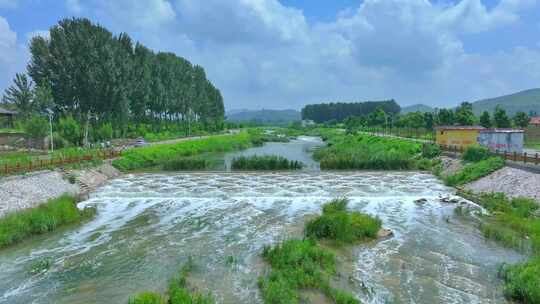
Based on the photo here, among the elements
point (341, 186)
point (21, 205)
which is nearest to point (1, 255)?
point (21, 205)

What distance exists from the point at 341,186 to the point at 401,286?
19219mm

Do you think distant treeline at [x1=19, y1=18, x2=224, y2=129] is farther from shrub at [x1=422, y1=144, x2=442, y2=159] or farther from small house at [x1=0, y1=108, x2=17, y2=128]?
shrub at [x1=422, y1=144, x2=442, y2=159]

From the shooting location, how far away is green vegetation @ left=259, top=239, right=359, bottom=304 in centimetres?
1158

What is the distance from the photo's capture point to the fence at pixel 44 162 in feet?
85.9

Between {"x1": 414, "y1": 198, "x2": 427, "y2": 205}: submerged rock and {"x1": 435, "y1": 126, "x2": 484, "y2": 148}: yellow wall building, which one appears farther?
{"x1": 435, "y1": 126, "x2": 484, "y2": 148}: yellow wall building

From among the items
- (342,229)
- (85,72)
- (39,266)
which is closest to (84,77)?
(85,72)

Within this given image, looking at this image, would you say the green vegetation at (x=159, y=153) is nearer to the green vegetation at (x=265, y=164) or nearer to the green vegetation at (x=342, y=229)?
the green vegetation at (x=265, y=164)

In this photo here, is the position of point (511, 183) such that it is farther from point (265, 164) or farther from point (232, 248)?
point (265, 164)

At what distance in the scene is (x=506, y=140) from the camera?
35.2m

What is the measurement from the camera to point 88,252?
16.6 metres

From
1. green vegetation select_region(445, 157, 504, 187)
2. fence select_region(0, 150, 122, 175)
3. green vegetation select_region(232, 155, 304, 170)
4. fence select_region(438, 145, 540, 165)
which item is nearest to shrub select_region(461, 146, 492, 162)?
fence select_region(438, 145, 540, 165)

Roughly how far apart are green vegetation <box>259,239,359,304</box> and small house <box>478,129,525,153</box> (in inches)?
1096

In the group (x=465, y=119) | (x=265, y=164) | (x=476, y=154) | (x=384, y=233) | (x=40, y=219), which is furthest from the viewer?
(x=465, y=119)

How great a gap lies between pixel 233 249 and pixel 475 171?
23258mm
